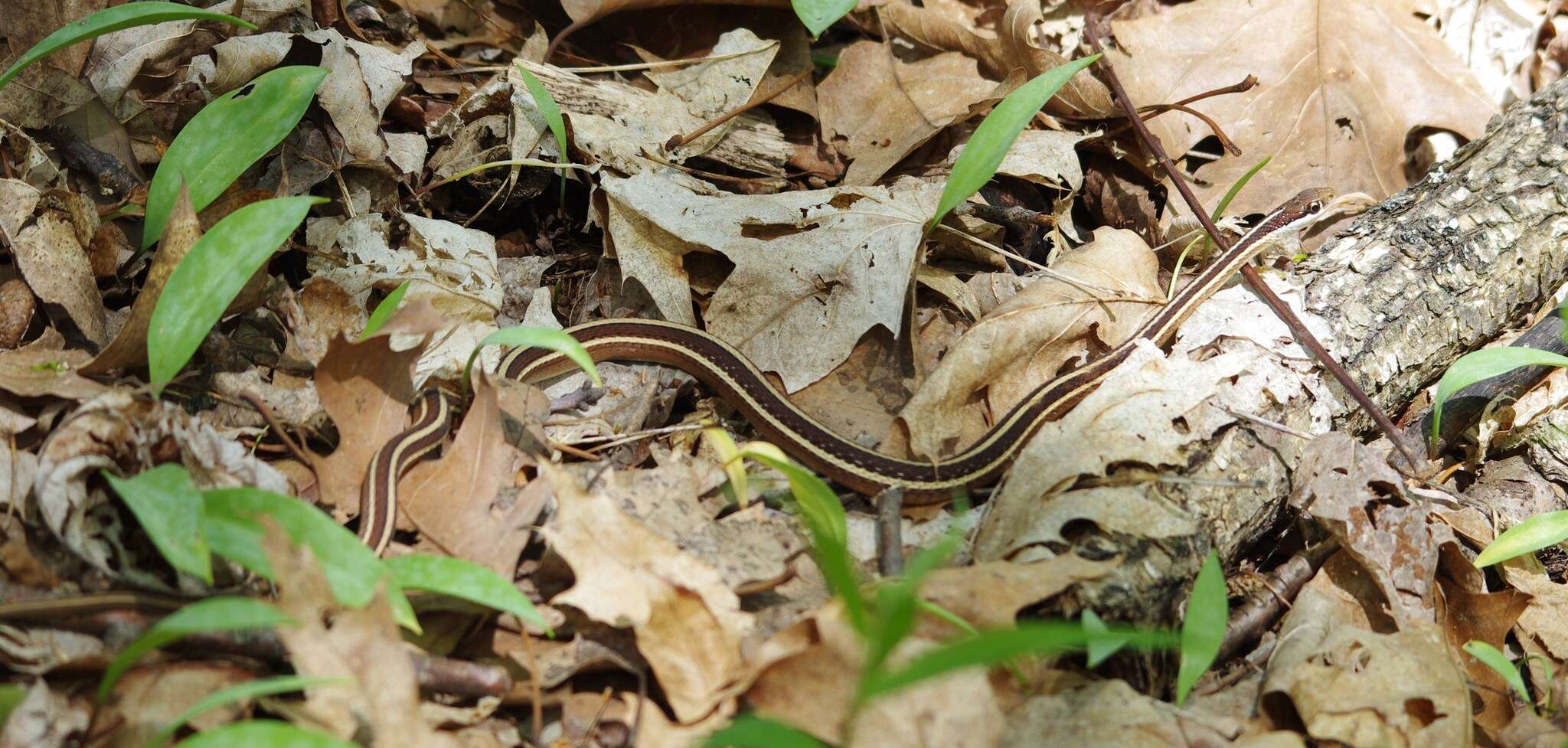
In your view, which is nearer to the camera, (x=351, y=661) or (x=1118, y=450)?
(x=351, y=661)

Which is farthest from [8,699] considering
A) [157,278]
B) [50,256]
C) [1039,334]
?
[1039,334]

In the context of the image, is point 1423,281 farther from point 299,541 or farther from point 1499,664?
point 299,541

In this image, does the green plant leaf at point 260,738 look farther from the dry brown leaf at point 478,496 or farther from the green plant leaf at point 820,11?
the green plant leaf at point 820,11

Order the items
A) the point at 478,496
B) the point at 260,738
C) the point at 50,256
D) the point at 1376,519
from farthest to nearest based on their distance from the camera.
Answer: the point at 1376,519
the point at 50,256
the point at 478,496
the point at 260,738

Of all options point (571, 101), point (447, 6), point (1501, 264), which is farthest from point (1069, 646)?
point (447, 6)

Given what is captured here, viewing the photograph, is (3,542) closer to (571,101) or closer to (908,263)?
(571,101)
